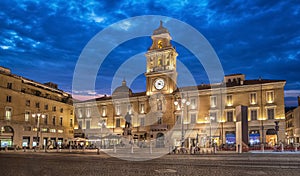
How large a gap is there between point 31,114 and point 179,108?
2805 cm

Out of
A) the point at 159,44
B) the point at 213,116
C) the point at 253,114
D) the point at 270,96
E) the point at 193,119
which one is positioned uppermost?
the point at 159,44

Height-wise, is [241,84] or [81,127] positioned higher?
[241,84]

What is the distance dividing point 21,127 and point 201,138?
32.0 metres

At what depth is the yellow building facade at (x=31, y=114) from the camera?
170 ft

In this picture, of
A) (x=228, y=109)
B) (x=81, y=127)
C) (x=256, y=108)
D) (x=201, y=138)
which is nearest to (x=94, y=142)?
(x=81, y=127)

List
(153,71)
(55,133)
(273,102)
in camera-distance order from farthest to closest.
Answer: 1. (55,133)
2. (153,71)
3. (273,102)

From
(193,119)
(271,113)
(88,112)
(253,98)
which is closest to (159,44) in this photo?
(193,119)

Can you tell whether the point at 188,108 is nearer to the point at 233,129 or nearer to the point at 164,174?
the point at 233,129

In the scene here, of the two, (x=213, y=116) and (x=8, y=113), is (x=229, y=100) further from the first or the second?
(x=8, y=113)

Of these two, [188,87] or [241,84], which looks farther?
[188,87]

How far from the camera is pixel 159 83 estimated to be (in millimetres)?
59188

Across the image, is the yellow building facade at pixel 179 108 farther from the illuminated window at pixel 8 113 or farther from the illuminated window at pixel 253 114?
the illuminated window at pixel 8 113

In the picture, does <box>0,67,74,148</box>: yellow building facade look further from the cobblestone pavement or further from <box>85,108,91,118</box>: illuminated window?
the cobblestone pavement

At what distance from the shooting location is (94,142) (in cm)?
6278
